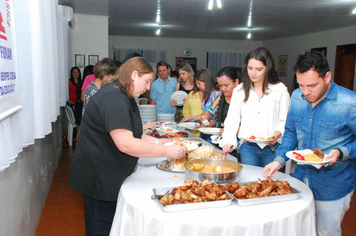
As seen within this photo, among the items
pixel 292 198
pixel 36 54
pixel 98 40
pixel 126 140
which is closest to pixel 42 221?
pixel 36 54

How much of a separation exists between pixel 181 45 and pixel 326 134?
1104 cm

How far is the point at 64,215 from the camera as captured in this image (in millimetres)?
3117

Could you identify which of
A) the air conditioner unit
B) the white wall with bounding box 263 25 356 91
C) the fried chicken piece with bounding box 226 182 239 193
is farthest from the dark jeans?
the white wall with bounding box 263 25 356 91

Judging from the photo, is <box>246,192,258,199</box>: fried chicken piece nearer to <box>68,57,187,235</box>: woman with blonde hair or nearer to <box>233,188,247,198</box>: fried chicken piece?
<box>233,188,247,198</box>: fried chicken piece

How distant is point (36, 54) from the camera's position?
224 centimetres

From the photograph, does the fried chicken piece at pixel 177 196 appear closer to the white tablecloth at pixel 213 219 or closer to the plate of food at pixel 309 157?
the white tablecloth at pixel 213 219

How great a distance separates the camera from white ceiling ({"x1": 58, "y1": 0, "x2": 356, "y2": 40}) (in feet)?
19.9

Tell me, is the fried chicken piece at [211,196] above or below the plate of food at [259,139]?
below

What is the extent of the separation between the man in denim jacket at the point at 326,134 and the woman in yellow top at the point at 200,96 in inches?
68.2

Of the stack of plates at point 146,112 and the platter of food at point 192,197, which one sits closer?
the platter of food at point 192,197

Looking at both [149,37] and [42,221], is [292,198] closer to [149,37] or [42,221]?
[42,221]

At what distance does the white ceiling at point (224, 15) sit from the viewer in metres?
6.06

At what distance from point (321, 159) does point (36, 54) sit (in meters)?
2.02

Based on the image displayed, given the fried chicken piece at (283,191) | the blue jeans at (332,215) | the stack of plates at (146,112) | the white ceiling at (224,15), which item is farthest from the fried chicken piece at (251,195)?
the white ceiling at (224,15)
